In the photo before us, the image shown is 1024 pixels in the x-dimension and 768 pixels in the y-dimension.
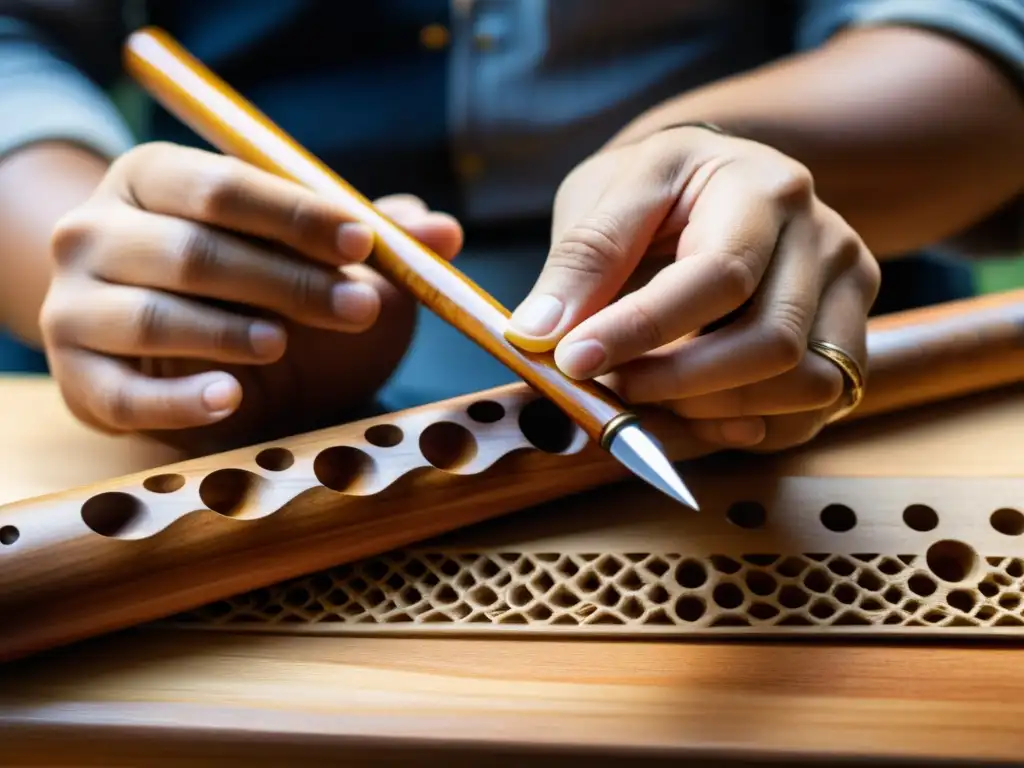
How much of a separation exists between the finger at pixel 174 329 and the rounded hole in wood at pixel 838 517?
0.80ft

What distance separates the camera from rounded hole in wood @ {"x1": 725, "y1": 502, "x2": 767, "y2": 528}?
378mm

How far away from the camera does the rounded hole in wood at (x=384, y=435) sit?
0.38 meters

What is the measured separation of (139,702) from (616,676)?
16 centimetres

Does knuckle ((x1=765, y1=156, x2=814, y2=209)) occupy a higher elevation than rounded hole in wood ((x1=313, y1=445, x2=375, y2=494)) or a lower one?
higher

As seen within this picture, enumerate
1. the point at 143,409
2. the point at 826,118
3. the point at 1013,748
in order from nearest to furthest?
the point at 1013,748 → the point at 143,409 → the point at 826,118

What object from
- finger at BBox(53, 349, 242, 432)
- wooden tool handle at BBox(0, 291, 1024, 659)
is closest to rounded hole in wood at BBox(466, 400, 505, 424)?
wooden tool handle at BBox(0, 291, 1024, 659)

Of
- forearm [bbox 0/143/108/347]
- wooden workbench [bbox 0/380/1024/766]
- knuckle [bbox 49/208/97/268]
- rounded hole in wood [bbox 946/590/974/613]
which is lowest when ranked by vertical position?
wooden workbench [bbox 0/380/1024/766]

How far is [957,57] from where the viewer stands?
556 millimetres

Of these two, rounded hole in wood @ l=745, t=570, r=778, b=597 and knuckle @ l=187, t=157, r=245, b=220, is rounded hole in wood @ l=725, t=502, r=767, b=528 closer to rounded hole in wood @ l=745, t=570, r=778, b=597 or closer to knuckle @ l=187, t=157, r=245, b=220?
rounded hole in wood @ l=745, t=570, r=778, b=597

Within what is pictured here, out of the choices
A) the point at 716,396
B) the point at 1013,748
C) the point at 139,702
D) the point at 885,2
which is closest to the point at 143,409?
the point at 139,702

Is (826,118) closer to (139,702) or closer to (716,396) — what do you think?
(716,396)

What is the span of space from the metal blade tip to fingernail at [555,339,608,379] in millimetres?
24

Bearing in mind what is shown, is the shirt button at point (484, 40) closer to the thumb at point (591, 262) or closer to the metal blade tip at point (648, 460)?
the thumb at point (591, 262)

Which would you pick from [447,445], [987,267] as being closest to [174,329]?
[447,445]
